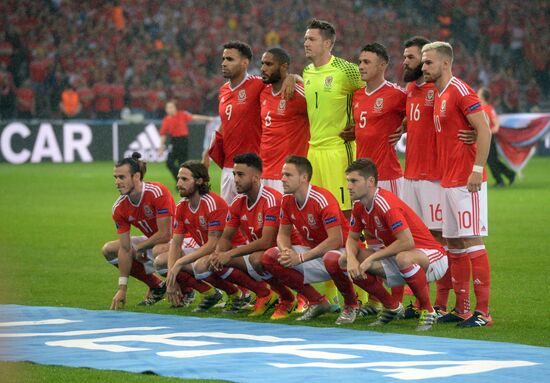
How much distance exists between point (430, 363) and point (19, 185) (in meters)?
17.4

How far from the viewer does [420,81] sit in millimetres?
8484

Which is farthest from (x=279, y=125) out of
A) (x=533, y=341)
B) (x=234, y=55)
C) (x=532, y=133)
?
(x=532, y=133)

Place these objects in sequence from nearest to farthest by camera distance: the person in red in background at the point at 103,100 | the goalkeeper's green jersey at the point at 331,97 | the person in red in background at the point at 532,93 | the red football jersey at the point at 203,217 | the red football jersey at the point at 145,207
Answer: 1. the red football jersey at the point at 203,217
2. the goalkeeper's green jersey at the point at 331,97
3. the red football jersey at the point at 145,207
4. the person in red in background at the point at 103,100
5. the person in red in background at the point at 532,93

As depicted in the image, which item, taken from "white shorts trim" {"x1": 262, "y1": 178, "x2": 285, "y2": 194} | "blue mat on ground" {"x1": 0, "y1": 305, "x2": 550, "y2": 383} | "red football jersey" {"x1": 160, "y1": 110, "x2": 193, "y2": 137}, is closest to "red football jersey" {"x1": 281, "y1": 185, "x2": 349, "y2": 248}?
"blue mat on ground" {"x1": 0, "y1": 305, "x2": 550, "y2": 383}

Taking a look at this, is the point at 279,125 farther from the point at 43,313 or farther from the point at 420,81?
the point at 43,313

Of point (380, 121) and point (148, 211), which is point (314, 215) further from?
point (148, 211)

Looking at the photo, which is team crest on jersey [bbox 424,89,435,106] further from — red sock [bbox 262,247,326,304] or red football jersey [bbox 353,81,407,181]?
red sock [bbox 262,247,326,304]

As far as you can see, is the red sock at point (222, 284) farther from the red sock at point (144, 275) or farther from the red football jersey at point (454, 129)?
the red football jersey at point (454, 129)

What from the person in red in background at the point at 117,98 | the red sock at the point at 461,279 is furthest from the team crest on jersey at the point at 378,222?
the person in red in background at the point at 117,98

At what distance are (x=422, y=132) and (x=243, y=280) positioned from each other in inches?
69.9

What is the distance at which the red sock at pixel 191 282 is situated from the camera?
29.8 ft

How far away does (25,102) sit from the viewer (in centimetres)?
2989

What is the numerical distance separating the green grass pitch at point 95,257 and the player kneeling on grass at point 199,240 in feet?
0.87

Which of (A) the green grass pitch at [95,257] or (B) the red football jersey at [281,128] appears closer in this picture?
(A) the green grass pitch at [95,257]
